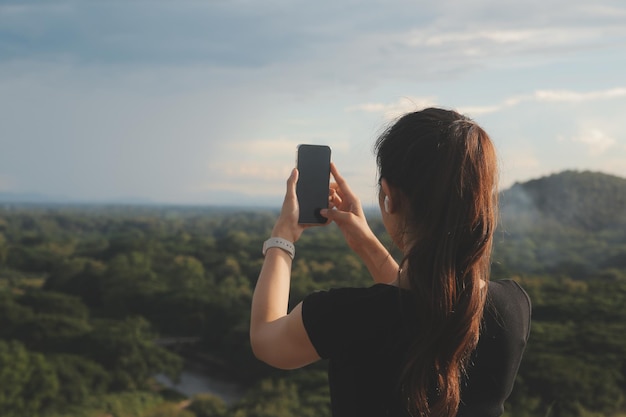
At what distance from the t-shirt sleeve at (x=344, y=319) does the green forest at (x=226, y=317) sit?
8.52 m

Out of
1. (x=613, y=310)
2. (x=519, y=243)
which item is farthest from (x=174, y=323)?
(x=519, y=243)

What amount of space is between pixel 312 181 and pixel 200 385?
867 inches

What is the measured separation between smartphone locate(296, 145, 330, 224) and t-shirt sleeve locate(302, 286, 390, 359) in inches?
9.4

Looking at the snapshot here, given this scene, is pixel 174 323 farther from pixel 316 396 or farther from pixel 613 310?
pixel 613 310

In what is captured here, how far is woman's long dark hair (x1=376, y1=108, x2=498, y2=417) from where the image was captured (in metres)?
1.02

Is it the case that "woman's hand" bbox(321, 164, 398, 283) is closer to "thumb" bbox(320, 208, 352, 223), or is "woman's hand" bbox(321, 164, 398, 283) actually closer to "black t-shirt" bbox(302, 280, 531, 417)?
"thumb" bbox(320, 208, 352, 223)

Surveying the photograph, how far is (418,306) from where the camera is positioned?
1023mm

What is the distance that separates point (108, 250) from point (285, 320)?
40.6 meters

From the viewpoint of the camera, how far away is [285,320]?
105 cm

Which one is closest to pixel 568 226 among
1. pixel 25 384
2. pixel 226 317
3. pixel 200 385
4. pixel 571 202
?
pixel 571 202

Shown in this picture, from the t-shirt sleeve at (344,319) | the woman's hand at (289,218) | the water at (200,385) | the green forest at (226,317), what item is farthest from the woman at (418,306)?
the water at (200,385)

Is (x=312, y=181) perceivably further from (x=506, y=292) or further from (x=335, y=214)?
(x=506, y=292)

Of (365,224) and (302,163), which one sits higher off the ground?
(302,163)

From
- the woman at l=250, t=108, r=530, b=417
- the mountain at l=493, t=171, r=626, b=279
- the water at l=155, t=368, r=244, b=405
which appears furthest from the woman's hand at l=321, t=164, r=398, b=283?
the mountain at l=493, t=171, r=626, b=279
